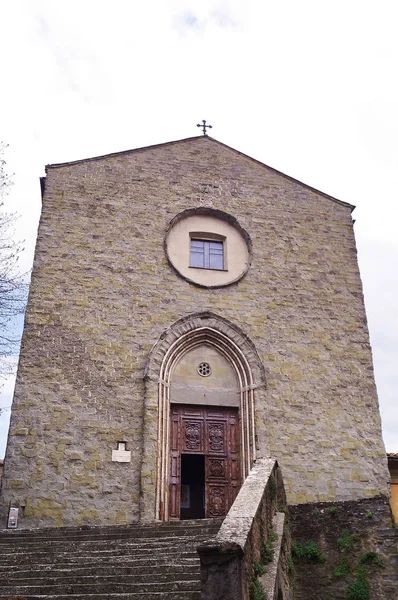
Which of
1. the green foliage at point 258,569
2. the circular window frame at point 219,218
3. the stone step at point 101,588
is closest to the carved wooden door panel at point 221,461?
the circular window frame at point 219,218

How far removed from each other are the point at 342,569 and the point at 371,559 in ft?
1.48

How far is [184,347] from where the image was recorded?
13656mm

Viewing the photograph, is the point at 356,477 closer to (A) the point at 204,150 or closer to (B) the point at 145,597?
(B) the point at 145,597

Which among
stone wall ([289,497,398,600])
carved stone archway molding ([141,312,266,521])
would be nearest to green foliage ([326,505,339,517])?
stone wall ([289,497,398,600])

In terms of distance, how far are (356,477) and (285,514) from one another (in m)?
3.70

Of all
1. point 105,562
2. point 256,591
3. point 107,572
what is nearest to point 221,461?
point 105,562

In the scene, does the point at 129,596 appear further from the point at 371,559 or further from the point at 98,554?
the point at 371,559

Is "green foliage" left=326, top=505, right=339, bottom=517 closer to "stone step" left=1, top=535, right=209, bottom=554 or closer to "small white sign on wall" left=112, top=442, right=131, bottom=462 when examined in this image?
"stone step" left=1, top=535, right=209, bottom=554

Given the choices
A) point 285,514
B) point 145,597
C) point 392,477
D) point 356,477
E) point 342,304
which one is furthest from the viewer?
point 342,304

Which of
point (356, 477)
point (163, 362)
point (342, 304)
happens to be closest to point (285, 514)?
point (356, 477)

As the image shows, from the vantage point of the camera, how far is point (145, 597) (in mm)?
6160

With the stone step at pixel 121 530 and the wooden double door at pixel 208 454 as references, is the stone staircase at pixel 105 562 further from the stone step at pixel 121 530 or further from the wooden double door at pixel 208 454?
the wooden double door at pixel 208 454

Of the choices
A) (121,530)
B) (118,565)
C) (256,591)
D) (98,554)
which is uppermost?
(121,530)

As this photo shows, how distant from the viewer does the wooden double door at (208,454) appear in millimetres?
12312
